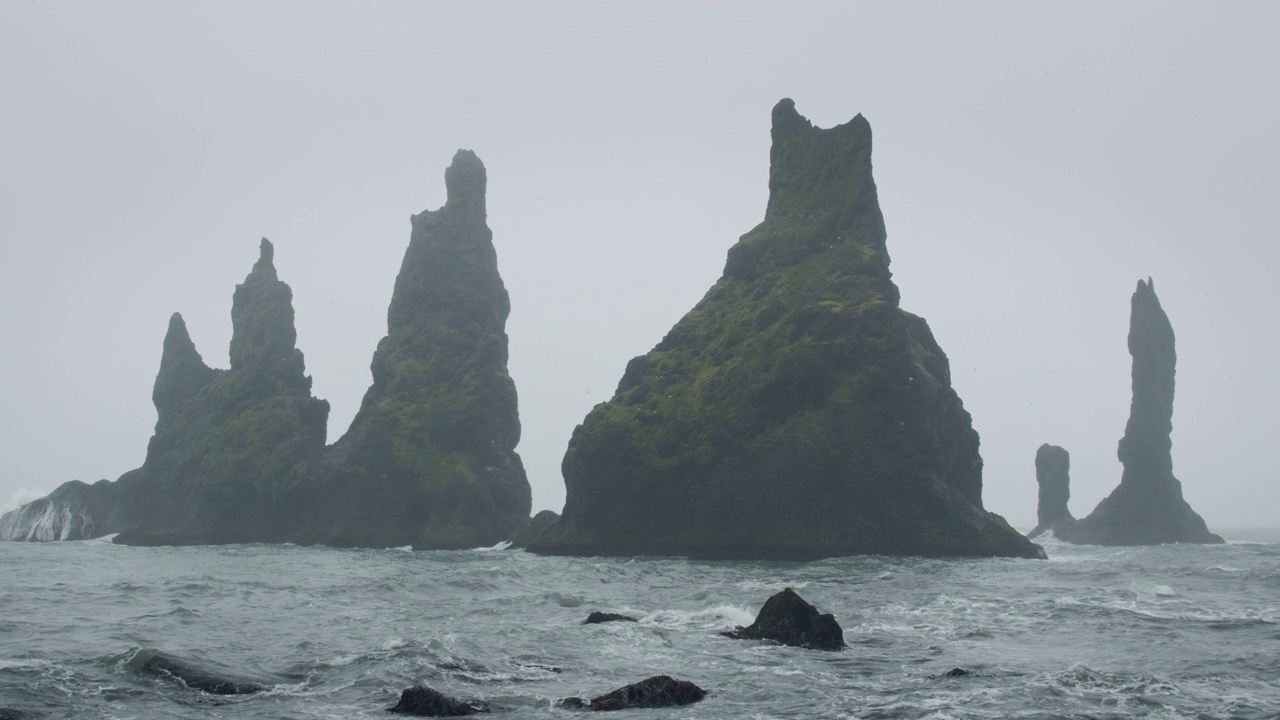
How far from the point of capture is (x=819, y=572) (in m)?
41.5

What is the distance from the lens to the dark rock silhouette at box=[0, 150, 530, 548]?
77688mm

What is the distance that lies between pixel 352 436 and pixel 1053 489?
8272cm

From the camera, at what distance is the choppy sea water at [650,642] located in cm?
1739

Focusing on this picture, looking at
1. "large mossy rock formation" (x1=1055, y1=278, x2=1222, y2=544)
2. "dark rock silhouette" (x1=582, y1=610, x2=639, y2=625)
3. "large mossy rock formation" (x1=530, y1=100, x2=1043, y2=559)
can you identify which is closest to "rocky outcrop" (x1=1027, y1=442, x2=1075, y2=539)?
"large mossy rock formation" (x1=1055, y1=278, x2=1222, y2=544)

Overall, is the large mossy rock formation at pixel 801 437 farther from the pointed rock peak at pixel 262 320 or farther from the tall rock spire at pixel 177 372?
the tall rock spire at pixel 177 372

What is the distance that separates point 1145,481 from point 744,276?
55185 mm

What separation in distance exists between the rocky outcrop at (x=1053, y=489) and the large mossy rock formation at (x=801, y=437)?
200ft

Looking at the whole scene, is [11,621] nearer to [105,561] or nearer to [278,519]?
[105,561]

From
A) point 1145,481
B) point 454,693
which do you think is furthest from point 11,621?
point 1145,481

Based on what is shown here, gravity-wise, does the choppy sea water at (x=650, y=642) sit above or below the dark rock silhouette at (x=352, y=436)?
below

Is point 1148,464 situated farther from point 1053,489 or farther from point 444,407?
point 444,407

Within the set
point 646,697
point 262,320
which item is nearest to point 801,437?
point 646,697

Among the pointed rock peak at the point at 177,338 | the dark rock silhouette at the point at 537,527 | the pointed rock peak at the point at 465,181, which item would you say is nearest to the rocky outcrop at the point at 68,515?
the pointed rock peak at the point at 177,338

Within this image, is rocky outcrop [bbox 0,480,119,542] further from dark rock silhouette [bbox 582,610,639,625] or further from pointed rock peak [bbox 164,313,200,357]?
→ dark rock silhouette [bbox 582,610,639,625]
